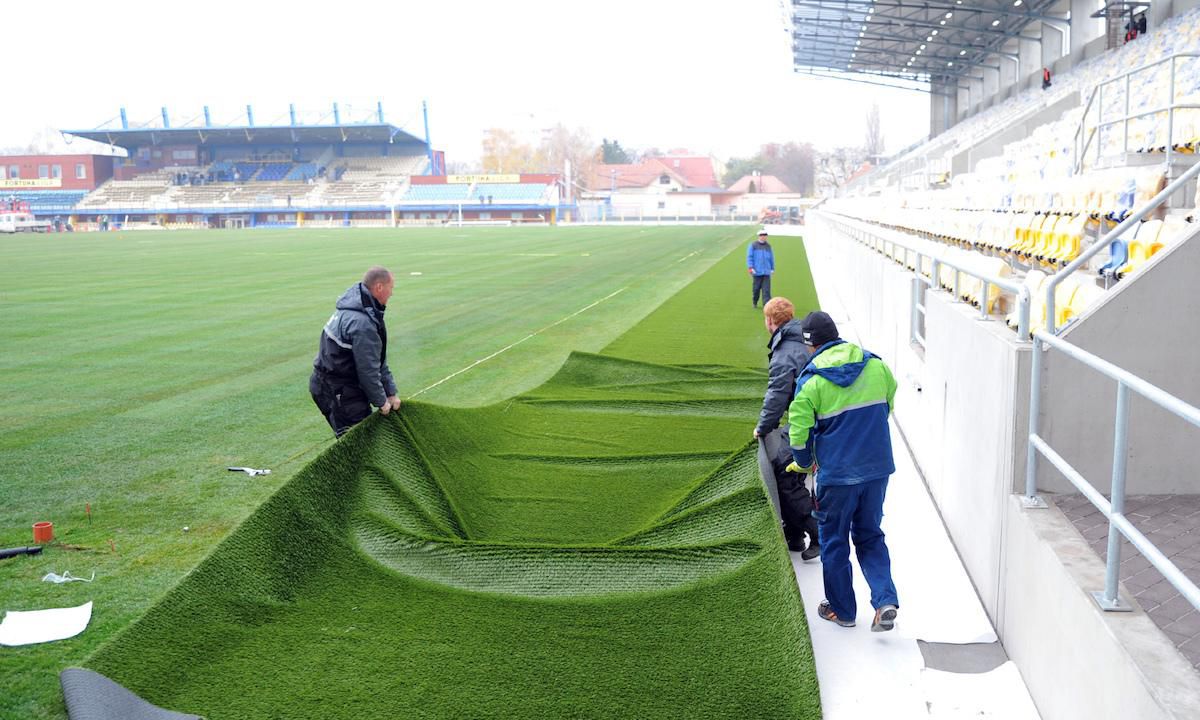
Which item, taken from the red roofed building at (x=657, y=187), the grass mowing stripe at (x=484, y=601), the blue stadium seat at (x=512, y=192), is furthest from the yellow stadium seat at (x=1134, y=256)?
the red roofed building at (x=657, y=187)

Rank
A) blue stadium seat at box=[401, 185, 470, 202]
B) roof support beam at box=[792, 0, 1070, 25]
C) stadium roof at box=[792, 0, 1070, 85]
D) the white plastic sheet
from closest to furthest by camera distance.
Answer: the white plastic sheet, roof support beam at box=[792, 0, 1070, 25], stadium roof at box=[792, 0, 1070, 85], blue stadium seat at box=[401, 185, 470, 202]

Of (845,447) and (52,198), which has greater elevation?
(52,198)

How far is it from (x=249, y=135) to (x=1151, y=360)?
10602cm

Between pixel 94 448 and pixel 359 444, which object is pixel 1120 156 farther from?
pixel 94 448

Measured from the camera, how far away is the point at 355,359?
6.82 m

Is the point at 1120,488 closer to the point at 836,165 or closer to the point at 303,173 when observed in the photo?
the point at 303,173

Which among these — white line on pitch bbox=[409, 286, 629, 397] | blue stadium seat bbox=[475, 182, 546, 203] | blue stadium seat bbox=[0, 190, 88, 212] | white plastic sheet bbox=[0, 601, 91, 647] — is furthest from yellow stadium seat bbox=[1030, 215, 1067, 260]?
blue stadium seat bbox=[0, 190, 88, 212]

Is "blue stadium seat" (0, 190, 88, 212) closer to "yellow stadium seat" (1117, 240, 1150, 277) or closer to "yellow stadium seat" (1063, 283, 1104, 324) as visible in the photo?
"yellow stadium seat" (1117, 240, 1150, 277)

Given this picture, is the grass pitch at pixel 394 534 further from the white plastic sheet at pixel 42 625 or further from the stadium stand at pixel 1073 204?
the stadium stand at pixel 1073 204

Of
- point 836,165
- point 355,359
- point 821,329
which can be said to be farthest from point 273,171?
point 821,329

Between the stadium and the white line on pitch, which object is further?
the white line on pitch

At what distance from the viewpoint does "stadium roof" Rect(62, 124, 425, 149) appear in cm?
10000

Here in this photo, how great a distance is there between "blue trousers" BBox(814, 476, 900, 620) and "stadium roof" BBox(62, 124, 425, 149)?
97.9m

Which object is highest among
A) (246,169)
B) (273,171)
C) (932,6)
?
(932,6)
